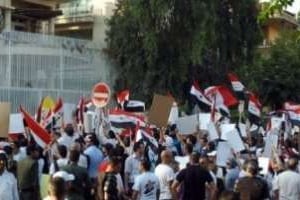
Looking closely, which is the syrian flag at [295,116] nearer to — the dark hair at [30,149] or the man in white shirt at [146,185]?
the dark hair at [30,149]

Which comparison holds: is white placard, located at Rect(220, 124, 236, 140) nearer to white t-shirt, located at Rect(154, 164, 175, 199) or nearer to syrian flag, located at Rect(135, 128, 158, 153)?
syrian flag, located at Rect(135, 128, 158, 153)

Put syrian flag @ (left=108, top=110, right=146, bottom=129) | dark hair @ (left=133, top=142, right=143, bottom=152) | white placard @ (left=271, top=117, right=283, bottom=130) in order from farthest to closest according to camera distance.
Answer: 1. white placard @ (left=271, top=117, right=283, bottom=130)
2. syrian flag @ (left=108, top=110, right=146, bottom=129)
3. dark hair @ (left=133, top=142, right=143, bottom=152)

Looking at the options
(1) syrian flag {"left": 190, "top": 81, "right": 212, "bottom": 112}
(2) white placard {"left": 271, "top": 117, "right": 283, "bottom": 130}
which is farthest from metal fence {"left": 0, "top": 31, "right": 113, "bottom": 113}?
(2) white placard {"left": 271, "top": 117, "right": 283, "bottom": 130}

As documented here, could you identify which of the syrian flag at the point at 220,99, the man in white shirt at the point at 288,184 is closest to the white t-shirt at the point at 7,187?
the man in white shirt at the point at 288,184

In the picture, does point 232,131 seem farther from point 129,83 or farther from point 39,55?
point 129,83

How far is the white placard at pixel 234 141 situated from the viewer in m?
14.4

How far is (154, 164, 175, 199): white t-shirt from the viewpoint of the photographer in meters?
12.3

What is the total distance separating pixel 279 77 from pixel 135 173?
3009 cm

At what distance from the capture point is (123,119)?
17.6m

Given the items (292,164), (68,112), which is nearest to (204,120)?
(68,112)

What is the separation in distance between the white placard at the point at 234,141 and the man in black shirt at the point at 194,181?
8.67 ft

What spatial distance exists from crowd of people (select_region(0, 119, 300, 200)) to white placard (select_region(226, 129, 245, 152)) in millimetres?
147

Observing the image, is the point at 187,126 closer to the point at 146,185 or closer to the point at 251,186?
the point at 146,185

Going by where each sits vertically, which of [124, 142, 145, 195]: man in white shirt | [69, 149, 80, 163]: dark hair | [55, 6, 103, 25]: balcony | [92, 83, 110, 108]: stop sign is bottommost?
[124, 142, 145, 195]: man in white shirt
